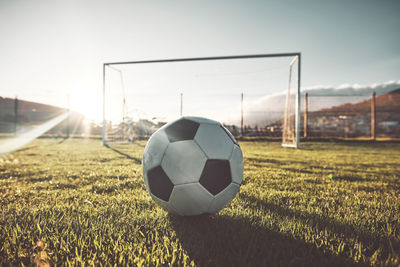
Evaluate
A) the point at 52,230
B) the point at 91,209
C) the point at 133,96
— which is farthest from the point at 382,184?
the point at 133,96

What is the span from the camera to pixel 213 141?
185 centimetres

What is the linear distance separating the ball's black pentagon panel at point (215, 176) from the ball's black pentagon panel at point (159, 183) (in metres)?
0.27

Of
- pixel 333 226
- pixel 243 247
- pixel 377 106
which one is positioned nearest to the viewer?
pixel 243 247

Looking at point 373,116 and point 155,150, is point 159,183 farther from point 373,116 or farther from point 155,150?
point 373,116

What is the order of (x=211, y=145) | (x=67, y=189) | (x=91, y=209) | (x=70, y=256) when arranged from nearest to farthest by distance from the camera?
(x=70, y=256)
(x=211, y=145)
(x=91, y=209)
(x=67, y=189)

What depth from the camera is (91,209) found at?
210cm

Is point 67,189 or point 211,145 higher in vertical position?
point 211,145

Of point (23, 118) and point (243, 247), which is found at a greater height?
point (23, 118)

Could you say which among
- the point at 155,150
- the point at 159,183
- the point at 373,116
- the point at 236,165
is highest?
the point at 373,116

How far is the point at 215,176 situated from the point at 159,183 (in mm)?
471

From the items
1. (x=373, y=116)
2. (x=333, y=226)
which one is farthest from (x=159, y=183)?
(x=373, y=116)

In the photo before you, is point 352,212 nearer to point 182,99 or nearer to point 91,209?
point 91,209

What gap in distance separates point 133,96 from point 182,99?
519cm

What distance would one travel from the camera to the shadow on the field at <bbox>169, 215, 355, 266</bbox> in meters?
1.27
